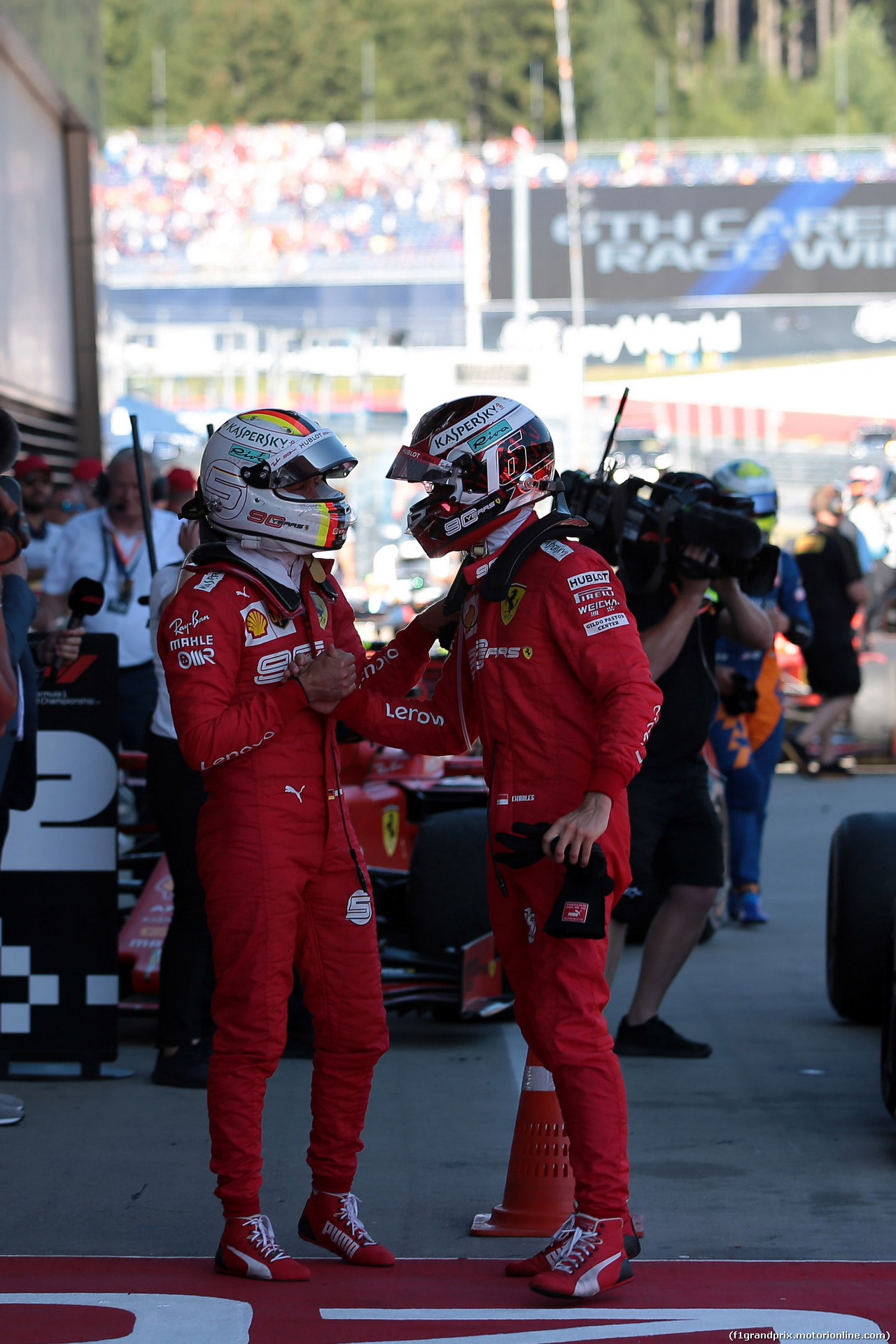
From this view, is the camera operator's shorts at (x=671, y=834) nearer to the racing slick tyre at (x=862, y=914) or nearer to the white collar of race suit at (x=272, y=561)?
the racing slick tyre at (x=862, y=914)

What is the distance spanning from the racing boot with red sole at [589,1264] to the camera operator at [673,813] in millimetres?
1516

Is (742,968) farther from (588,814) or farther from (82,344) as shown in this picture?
(82,344)

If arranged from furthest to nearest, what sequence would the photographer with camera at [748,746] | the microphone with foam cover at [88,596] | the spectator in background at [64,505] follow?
1. the spectator in background at [64,505]
2. the photographer with camera at [748,746]
3. the microphone with foam cover at [88,596]

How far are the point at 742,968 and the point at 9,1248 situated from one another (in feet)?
11.1

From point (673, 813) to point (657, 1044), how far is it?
74 centimetres

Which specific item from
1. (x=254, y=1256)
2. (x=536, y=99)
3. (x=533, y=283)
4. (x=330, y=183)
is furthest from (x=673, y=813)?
(x=536, y=99)

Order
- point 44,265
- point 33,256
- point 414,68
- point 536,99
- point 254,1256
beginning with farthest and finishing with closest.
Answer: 1. point 414,68
2. point 536,99
3. point 44,265
4. point 33,256
5. point 254,1256

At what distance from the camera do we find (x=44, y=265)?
12.8m

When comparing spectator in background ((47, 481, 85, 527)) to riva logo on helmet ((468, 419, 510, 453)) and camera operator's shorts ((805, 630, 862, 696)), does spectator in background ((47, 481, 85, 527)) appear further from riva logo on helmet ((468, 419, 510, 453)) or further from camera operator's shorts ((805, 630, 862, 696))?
riva logo on helmet ((468, 419, 510, 453))

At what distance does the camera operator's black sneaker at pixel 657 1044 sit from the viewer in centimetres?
494

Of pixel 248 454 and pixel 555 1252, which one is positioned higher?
pixel 248 454

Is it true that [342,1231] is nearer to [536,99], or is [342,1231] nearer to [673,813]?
[673,813]

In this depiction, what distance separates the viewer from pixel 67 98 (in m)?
12.8

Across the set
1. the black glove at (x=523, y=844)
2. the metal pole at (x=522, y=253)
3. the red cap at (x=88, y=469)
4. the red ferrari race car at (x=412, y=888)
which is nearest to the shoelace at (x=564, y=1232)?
the black glove at (x=523, y=844)
